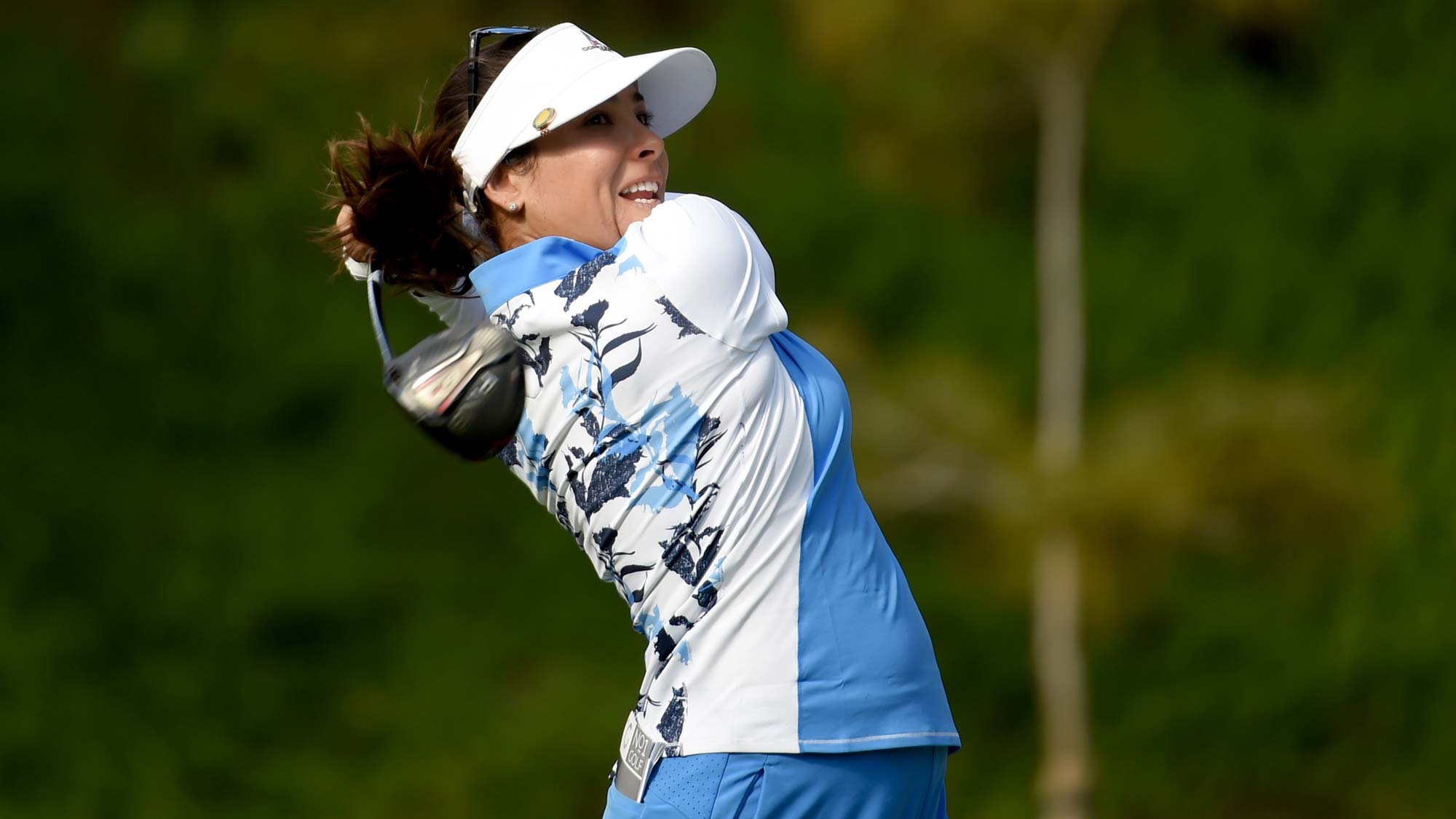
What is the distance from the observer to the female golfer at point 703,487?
138 centimetres

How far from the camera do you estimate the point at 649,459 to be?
1.40 metres

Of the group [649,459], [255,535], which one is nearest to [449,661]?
[255,535]

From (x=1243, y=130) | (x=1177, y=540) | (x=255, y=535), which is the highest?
(x=1243, y=130)

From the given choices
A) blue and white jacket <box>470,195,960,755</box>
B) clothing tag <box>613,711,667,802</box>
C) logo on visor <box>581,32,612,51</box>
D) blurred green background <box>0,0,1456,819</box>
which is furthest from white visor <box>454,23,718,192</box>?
blurred green background <box>0,0,1456,819</box>

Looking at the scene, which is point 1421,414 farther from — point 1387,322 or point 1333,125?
point 1333,125

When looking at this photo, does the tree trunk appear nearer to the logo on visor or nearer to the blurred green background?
the blurred green background

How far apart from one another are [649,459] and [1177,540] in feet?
11.0

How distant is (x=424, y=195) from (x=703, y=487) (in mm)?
415

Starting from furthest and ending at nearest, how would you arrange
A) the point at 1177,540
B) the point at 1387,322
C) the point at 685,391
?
the point at 1387,322 → the point at 1177,540 → the point at 685,391

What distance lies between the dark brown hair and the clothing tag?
48 centimetres

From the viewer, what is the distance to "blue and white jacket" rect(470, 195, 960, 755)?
4.51 feet

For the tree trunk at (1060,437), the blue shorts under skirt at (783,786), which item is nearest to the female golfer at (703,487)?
the blue shorts under skirt at (783,786)

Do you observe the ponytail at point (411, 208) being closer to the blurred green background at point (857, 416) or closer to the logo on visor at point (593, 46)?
the logo on visor at point (593, 46)

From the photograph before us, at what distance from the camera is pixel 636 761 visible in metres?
1.45
